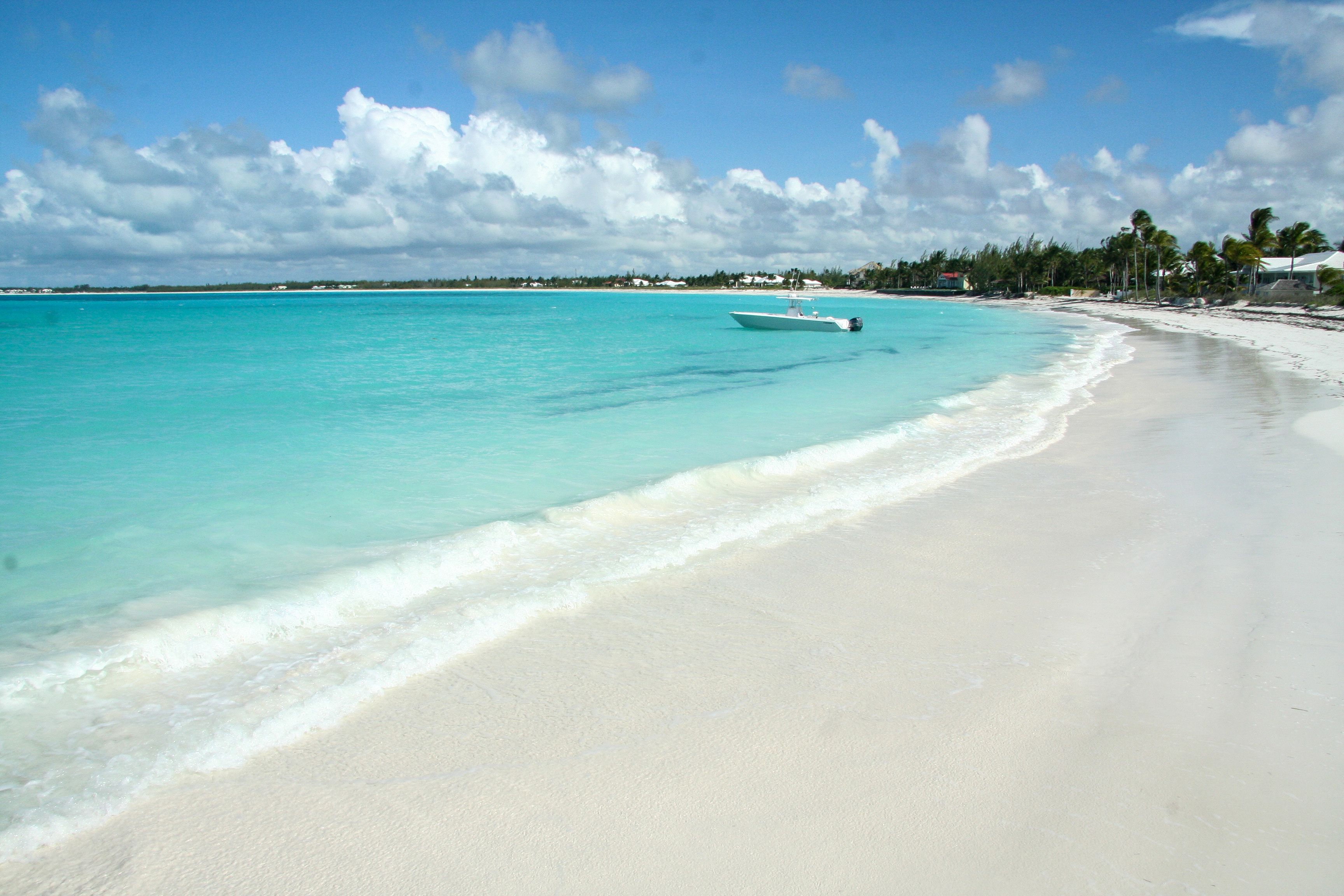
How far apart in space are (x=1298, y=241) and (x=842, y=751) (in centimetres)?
7863

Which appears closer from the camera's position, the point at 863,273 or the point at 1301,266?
the point at 1301,266

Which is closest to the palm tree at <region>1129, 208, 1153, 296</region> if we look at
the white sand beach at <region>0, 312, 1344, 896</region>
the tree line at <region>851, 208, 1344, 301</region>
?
the tree line at <region>851, 208, 1344, 301</region>

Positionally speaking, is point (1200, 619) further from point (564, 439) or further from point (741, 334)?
point (741, 334)

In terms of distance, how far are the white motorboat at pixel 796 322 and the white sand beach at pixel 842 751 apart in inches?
1392

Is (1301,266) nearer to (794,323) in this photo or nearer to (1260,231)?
(1260,231)

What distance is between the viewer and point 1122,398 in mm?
15898

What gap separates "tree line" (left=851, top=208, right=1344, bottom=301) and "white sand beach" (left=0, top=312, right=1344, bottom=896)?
156 feet

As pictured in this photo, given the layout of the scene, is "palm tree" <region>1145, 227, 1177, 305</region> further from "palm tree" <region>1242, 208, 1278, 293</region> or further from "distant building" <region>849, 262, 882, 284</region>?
"distant building" <region>849, 262, 882, 284</region>

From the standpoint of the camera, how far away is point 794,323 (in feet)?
139

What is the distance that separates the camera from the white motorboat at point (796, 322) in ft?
136

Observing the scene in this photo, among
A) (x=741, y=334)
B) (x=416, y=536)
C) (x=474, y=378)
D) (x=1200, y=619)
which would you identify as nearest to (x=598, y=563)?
(x=416, y=536)

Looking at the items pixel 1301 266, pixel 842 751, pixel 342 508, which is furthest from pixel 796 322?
pixel 1301 266

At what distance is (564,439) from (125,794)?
932 cm

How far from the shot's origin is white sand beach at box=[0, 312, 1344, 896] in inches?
113
